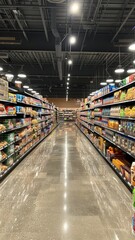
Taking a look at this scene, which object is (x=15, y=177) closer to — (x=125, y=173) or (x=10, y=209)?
(x=10, y=209)

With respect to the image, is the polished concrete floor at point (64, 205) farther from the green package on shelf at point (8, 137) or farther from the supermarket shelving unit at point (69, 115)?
the supermarket shelving unit at point (69, 115)

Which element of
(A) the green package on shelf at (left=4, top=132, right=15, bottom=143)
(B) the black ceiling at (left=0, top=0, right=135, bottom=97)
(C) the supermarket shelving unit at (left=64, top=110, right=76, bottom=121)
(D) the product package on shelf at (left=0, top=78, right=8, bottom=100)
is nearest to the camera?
(D) the product package on shelf at (left=0, top=78, right=8, bottom=100)

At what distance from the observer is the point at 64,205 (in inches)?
115

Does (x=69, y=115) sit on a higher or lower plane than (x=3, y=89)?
lower

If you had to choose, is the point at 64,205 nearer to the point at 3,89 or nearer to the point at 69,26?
the point at 3,89

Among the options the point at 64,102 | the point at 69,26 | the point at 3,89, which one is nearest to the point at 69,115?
the point at 64,102

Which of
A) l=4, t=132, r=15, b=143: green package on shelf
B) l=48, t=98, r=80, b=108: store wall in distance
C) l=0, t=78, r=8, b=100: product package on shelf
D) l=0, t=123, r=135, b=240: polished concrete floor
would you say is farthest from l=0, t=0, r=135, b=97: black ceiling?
l=48, t=98, r=80, b=108: store wall in distance

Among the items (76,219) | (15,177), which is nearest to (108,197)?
(76,219)

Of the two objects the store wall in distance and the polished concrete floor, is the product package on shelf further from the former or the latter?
the store wall in distance

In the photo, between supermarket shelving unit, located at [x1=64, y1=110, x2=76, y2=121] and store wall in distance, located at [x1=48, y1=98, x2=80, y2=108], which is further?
store wall in distance, located at [x1=48, y1=98, x2=80, y2=108]

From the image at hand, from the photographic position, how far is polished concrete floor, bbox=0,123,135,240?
226 cm

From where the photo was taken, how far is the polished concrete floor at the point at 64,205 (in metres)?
2.26

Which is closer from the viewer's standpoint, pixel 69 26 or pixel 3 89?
pixel 3 89

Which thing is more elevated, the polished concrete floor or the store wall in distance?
the store wall in distance
